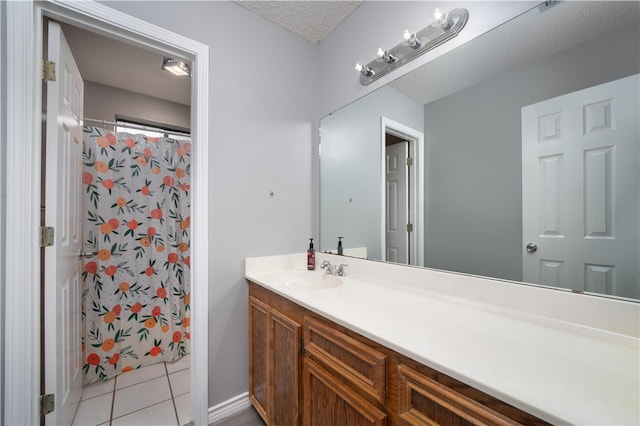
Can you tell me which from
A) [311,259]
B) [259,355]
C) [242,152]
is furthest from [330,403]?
[242,152]

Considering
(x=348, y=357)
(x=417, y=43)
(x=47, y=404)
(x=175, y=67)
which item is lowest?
(x=47, y=404)

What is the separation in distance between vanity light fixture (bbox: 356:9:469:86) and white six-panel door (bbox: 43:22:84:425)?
5.25 ft

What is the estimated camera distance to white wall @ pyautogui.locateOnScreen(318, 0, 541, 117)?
3.53 ft

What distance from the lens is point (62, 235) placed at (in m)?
1.35

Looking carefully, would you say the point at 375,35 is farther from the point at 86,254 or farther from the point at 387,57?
the point at 86,254

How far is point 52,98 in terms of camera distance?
4.11ft

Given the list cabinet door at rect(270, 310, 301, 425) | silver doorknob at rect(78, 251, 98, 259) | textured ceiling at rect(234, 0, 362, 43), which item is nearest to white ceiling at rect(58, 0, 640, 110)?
textured ceiling at rect(234, 0, 362, 43)

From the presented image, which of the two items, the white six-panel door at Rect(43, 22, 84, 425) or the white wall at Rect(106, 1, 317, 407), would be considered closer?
the white six-panel door at Rect(43, 22, 84, 425)

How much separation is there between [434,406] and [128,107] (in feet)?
11.3

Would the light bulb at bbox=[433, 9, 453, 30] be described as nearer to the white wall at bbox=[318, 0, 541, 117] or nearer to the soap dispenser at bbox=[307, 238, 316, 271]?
the white wall at bbox=[318, 0, 541, 117]

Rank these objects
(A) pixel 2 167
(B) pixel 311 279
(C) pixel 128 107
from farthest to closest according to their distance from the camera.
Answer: (C) pixel 128 107
(B) pixel 311 279
(A) pixel 2 167

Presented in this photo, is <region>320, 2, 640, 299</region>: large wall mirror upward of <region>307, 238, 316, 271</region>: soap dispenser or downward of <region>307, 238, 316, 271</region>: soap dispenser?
upward

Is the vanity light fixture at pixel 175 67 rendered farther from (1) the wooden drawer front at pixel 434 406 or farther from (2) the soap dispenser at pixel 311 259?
(1) the wooden drawer front at pixel 434 406

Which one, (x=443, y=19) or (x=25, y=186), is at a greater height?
(x=443, y=19)
